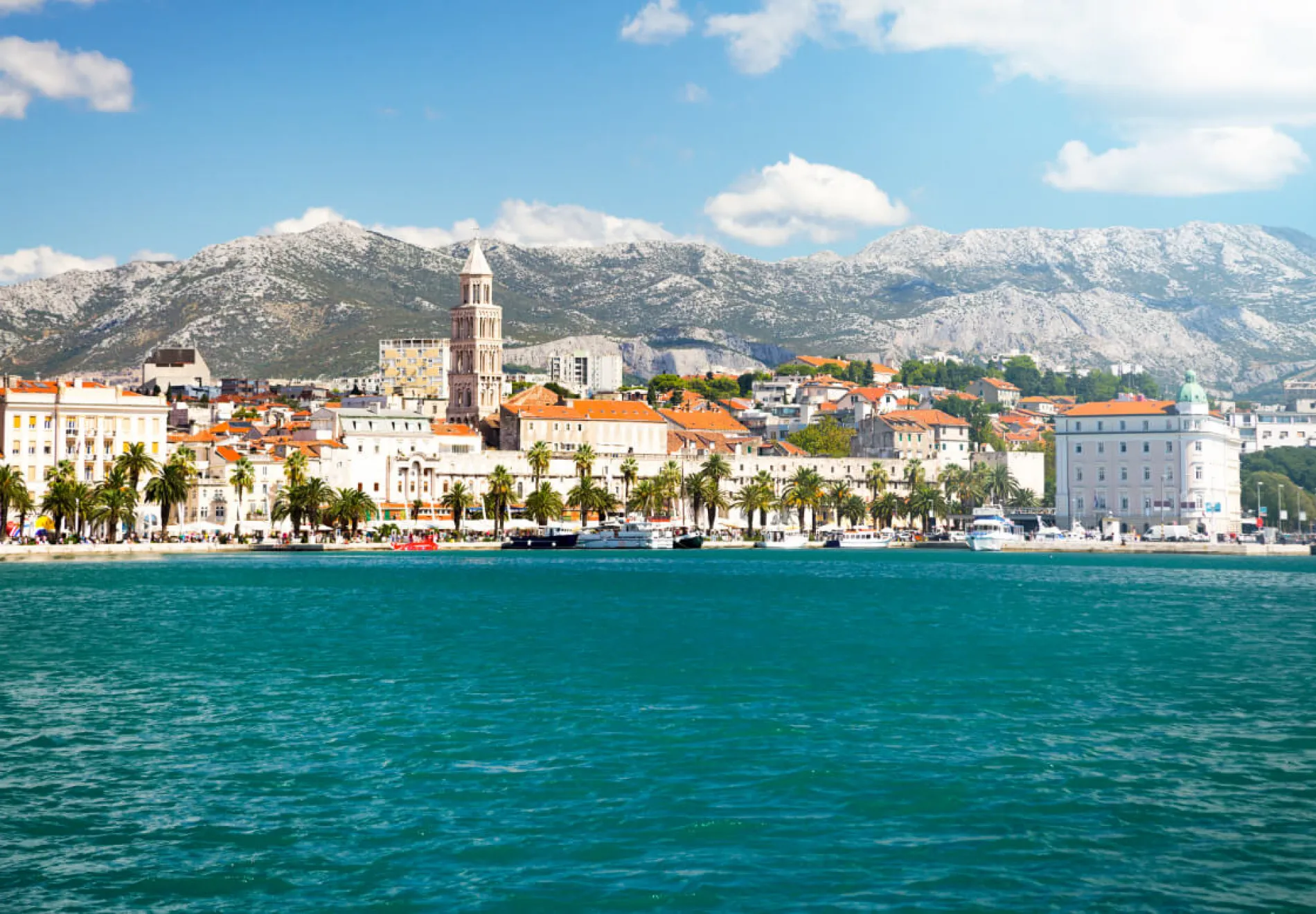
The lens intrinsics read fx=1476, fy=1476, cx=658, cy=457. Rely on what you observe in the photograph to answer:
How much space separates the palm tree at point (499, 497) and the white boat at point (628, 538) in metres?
7.62

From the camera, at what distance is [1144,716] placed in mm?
27719

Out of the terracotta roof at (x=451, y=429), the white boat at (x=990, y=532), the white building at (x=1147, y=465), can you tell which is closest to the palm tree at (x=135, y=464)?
the terracotta roof at (x=451, y=429)

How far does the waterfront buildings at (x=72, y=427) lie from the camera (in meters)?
111

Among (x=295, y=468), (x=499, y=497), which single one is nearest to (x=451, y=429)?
(x=499, y=497)

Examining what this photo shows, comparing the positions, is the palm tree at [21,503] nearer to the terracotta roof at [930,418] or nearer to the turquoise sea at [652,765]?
the turquoise sea at [652,765]

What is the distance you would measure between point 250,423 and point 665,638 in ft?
397

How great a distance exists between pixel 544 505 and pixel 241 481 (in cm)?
3048

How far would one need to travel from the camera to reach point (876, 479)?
164375 mm

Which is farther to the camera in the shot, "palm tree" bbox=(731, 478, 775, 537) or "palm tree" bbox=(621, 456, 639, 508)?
"palm tree" bbox=(731, 478, 775, 537)

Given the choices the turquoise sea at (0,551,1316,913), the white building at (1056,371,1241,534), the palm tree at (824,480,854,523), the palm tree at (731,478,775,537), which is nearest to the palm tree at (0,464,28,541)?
the turquoise sea at (0,551,1316,913)

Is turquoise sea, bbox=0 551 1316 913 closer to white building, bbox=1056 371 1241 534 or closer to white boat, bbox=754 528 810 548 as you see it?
white boat, bbox=754 528 810 548

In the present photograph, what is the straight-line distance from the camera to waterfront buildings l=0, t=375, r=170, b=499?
111 meters

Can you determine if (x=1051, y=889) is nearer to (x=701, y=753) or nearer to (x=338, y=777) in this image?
(x=701, y=753)

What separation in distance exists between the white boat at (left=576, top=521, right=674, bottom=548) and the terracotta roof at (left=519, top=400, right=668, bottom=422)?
980 inches
